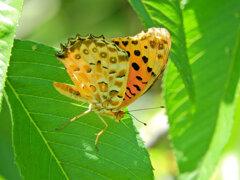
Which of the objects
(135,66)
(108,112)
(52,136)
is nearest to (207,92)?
(135,66)

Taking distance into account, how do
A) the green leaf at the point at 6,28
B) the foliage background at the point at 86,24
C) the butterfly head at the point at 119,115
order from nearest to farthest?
the green leaf at the point at 6,28 → the butterfly head at the point at 119,115 → the foliage background at the point at 86,24

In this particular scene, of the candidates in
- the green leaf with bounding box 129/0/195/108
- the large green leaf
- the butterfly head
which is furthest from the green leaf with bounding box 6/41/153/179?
the large green leaf

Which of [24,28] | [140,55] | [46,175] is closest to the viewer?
[46,175]

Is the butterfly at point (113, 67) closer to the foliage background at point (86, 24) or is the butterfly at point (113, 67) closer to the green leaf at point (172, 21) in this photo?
the green leaf at point (172, 21)

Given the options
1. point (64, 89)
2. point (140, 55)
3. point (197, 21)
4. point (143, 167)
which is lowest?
point (143, 167)

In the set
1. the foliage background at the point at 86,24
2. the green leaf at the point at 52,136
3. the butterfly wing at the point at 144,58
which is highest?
the foliage background at the point at 86,24

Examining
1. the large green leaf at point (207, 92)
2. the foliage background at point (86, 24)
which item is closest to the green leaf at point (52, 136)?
the large green leaf at point (207, 92)

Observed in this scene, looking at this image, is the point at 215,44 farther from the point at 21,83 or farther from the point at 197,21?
the point at 21,83

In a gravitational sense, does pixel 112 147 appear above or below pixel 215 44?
below

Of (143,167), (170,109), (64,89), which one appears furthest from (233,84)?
(64,89)
